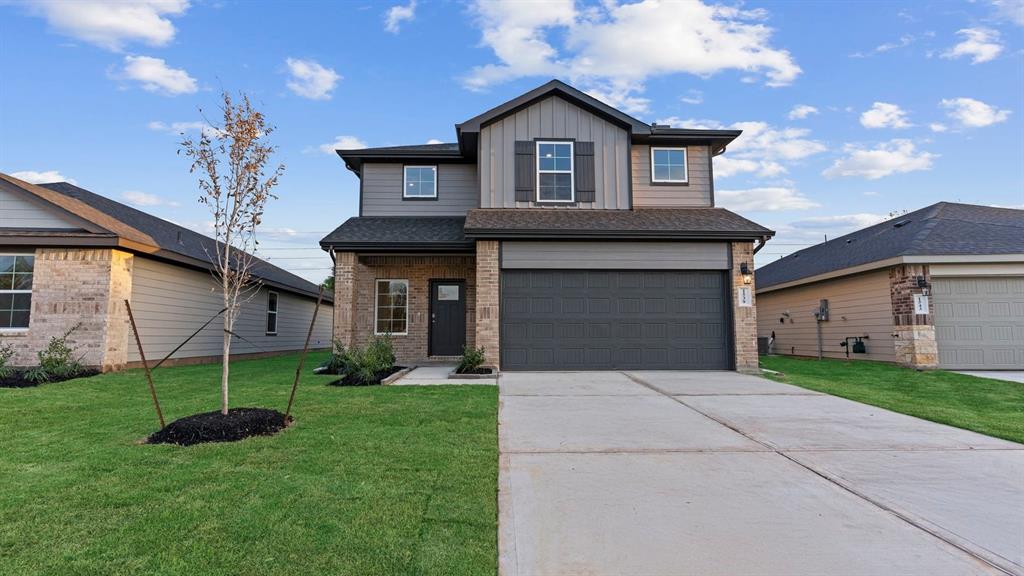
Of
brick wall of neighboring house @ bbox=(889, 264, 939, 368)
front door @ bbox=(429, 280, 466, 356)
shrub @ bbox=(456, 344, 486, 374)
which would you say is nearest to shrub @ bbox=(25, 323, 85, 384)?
front door @ bbox=(429, 280, 466, 356)

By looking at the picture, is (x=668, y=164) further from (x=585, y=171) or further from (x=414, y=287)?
(x=414, y=287)

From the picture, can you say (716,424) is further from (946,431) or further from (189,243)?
(189,243)

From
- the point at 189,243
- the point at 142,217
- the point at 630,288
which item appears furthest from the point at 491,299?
the point at 142,217

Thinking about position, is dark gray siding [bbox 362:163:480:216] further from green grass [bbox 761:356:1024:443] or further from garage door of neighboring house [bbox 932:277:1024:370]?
garage door of neighboring house [bbox 932:277:1024:370]

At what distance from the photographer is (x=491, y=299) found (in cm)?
1033

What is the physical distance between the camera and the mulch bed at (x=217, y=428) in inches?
177

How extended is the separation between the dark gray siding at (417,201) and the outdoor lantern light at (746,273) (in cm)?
683

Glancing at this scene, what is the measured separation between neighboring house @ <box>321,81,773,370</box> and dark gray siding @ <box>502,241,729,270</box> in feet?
0.08

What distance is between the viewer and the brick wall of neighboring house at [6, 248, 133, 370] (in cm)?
984

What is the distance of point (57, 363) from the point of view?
909 centimetres

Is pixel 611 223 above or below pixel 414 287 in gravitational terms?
above

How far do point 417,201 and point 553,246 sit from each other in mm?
4577

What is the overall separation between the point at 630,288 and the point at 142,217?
13.9 metres

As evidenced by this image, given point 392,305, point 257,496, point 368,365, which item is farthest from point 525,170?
point 257,496
